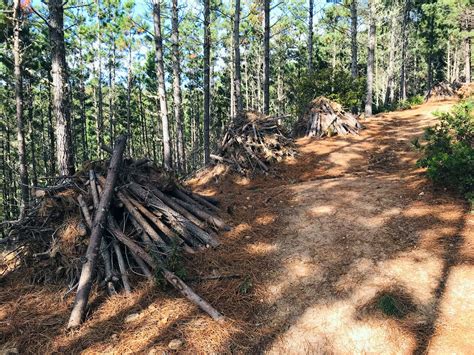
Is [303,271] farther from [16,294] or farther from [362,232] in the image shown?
[16,294]

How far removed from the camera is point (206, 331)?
3395 millimetres

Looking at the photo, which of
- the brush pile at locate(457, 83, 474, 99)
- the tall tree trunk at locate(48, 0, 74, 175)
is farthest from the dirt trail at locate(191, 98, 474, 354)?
the brush pile at locate(457, 83, 474, 99)

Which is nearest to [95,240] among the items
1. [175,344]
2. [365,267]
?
[175,344]

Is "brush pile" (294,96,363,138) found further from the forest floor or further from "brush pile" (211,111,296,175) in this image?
the forest floor

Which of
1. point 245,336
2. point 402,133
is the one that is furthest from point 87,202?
point 402,133

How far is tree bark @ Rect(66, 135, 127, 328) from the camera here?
3723 millimetres

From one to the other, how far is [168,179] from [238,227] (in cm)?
155

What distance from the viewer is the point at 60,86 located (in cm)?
616

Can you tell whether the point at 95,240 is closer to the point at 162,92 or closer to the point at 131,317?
the point at 131,317

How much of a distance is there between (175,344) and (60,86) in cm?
531

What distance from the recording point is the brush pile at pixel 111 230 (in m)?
4.25

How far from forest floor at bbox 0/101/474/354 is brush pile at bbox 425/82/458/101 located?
19.8m

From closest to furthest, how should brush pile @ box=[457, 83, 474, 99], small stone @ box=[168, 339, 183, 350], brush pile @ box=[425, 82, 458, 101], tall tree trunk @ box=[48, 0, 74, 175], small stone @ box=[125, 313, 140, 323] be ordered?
small stone @ box=[168, 339, 183, 350], small stone @ box=[125, 313, 140, 323], tall tree trunk @ box=[48, 0, 74, 175], brush pile @ box=[457, 83, 474, 99], brush pile @ box=[425, 82, 458, 101]

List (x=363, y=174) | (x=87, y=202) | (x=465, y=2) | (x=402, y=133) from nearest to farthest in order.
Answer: (x=87, y=202), (x=363, y=174), (x=402, y=133), (x=465, y=2)
